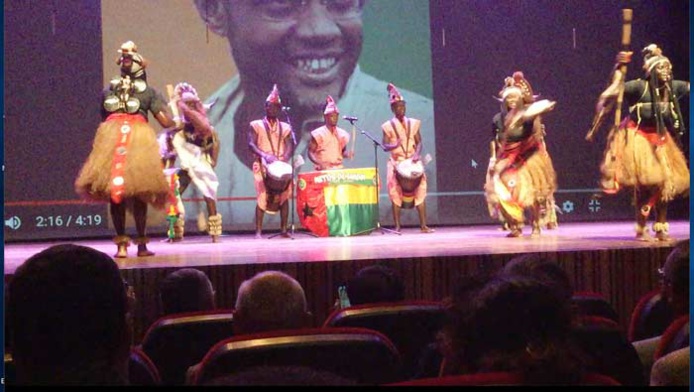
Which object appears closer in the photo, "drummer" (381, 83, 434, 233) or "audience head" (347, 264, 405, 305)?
"audience head" (347, 264, 405, 305)

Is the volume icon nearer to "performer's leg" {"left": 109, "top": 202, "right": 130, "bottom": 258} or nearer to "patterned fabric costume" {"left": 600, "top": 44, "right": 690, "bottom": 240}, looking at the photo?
"performer's leg" {"left": 109, "top": 202, "right": 130, "bottom": 258}

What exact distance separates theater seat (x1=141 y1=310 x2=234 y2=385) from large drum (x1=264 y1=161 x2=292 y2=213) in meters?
5.70

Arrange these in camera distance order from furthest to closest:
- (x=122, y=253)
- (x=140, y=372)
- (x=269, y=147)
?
1. (x=269, y=147)
2. (x=122, y=253)
3. (x=140, y=372)

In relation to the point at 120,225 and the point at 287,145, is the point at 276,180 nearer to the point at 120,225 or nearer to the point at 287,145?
the point at 287,145

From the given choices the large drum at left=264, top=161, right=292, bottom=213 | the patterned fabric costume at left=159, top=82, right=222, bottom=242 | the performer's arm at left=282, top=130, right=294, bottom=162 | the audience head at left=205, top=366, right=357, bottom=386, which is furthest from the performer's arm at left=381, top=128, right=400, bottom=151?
the audience head at left=205, top=366, right=357, bottom=386

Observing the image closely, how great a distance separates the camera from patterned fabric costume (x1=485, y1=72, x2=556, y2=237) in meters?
6.92

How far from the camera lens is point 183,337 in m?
2.43

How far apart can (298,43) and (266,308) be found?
7.79 m

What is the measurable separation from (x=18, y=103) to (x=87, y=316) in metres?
8.14

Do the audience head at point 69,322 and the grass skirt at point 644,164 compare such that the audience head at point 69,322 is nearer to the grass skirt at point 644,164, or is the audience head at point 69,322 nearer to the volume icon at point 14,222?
the grass skirt at point 644,164

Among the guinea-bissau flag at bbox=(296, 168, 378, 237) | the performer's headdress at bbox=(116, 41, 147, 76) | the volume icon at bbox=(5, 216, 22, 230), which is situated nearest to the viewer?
the performer's headdress at bbox=(116, 41, 147, 76)

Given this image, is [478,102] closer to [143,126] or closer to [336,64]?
[336,64]

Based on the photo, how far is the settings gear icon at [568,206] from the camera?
10.5m

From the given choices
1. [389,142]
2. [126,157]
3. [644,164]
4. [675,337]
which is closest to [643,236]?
[644,164]
